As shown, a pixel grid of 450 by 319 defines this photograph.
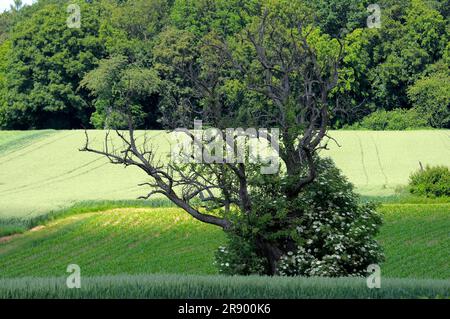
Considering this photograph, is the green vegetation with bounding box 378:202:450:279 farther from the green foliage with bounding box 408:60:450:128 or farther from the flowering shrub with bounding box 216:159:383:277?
the green foliage with bounding box 408:60:450:128

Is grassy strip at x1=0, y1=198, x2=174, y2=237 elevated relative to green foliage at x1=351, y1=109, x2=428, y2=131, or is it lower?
lower

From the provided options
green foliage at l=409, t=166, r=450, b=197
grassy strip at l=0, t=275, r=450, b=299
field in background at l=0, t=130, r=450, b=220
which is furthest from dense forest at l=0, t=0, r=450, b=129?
grassy strip at l=0, t=275, r=450, b=299

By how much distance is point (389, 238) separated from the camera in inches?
1351

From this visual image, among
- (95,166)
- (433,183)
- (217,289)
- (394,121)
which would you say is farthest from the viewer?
(394,121)

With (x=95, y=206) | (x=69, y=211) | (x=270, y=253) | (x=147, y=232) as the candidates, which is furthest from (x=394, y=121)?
(x=270, y=253)

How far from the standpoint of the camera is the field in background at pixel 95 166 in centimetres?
5062

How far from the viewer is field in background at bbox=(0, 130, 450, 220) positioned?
166 feet

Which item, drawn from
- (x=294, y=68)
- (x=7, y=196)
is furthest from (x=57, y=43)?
(x=294, y=68)

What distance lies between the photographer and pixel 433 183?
160 feet

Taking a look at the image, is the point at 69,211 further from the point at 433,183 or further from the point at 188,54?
the point at 188,54

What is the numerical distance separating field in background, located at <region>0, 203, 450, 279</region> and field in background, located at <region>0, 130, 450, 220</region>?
593 cm

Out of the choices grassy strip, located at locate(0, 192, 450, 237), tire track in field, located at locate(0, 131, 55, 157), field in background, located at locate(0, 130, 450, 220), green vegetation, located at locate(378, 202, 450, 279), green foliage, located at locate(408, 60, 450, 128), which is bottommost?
green vegetation, located at locate(378, 202, 450, 279)

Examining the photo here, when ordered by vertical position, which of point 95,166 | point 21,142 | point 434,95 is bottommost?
point 95,166

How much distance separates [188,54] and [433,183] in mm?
36632
